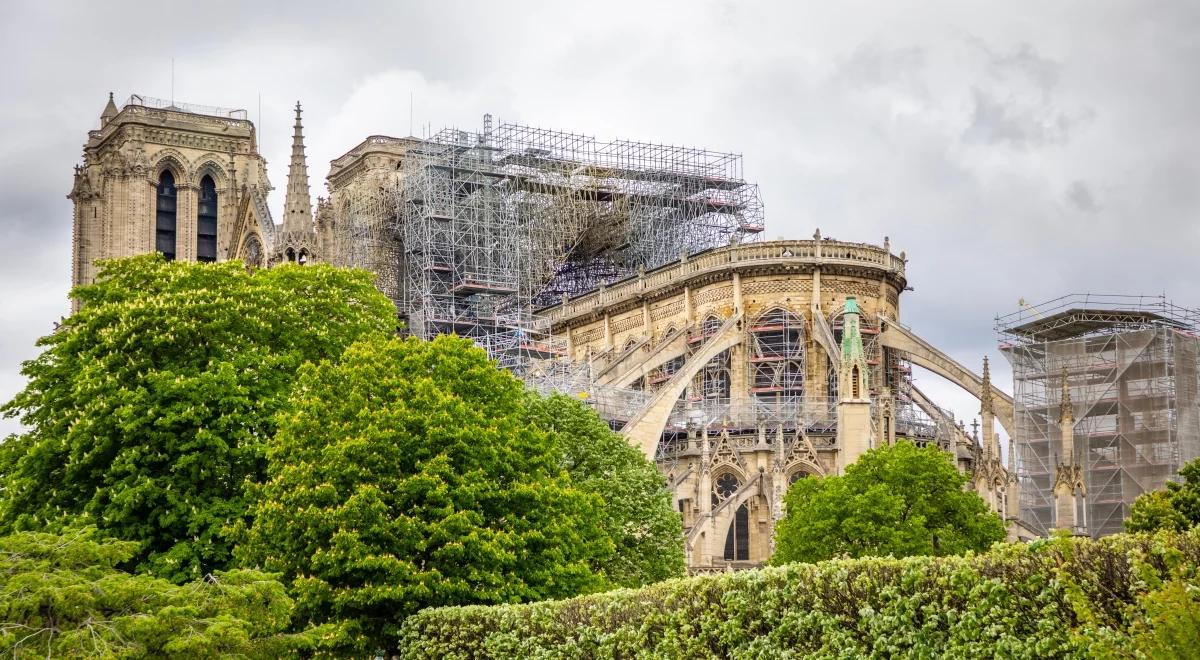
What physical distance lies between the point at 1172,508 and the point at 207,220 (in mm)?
70717

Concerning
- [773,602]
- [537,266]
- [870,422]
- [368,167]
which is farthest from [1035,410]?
[773,602]

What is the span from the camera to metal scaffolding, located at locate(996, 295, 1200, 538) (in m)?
58.3

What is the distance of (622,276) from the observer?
8431 centimetres

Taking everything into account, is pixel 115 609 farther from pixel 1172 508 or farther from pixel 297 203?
pixel 297 203

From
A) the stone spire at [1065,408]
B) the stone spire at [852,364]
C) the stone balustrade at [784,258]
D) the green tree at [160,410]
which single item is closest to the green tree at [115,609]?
the green tree at [160,410]

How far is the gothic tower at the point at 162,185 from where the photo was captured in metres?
91.2

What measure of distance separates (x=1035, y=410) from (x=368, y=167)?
35.6 meters

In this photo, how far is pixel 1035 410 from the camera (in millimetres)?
61750

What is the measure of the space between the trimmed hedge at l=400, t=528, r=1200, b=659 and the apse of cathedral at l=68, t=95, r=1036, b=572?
28962mm

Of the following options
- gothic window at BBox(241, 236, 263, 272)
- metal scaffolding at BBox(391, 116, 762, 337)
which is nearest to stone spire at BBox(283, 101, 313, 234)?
metal scaffolding at BBox(391, 116, 762, 337)

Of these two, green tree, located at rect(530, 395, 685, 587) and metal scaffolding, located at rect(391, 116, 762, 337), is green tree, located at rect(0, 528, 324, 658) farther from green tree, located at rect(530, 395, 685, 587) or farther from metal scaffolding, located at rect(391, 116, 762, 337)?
metal scaffolding, located at rect(391, 116, 762, 337)

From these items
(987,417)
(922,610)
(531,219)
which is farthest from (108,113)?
(922,610)

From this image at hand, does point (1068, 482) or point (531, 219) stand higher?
point (531, 219)

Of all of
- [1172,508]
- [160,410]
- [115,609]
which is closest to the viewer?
[115,609]
